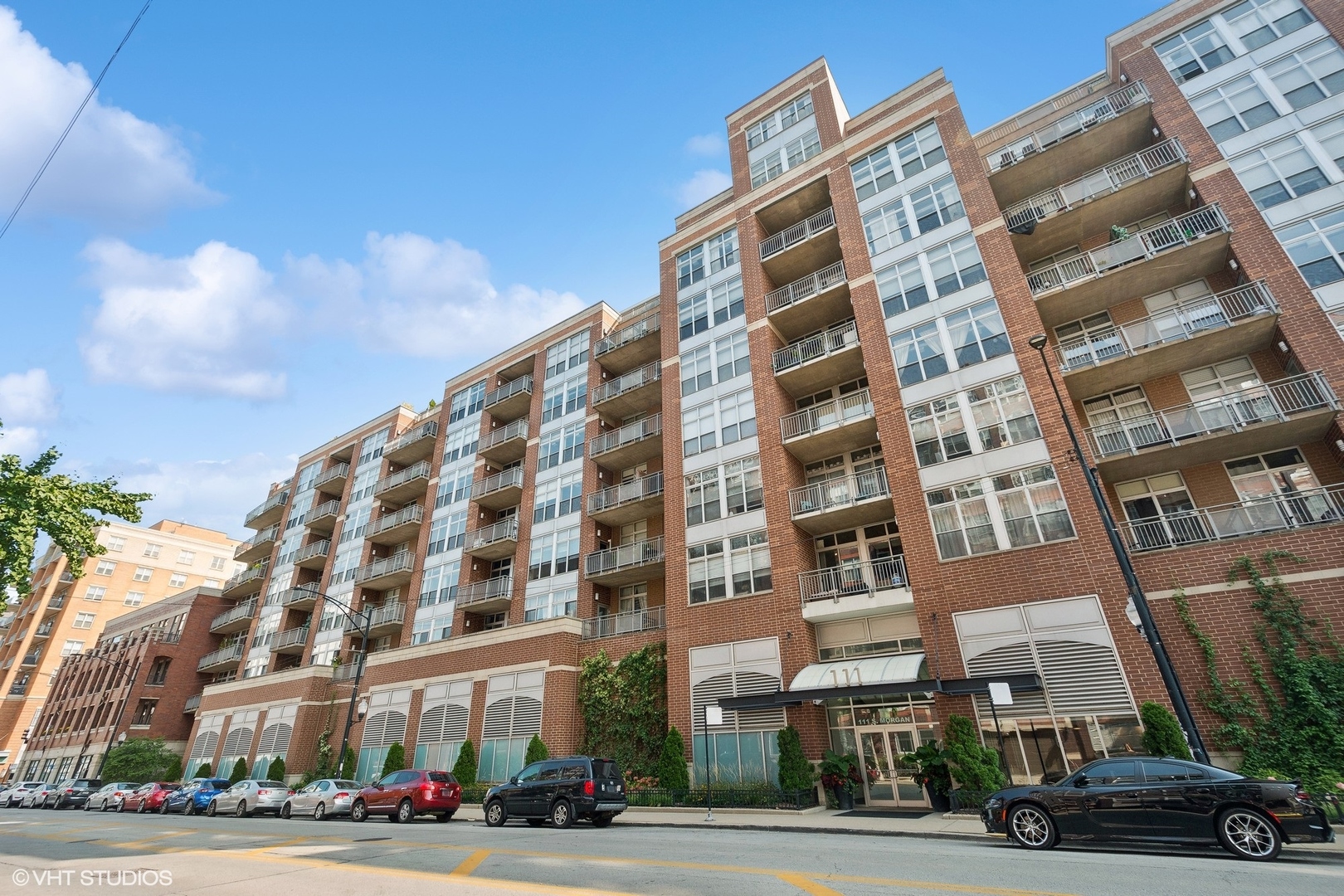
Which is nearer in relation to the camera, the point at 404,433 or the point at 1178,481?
the point at 1178,481

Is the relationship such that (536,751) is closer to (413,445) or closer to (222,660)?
(413,445)

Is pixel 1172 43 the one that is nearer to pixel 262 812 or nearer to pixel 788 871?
pixel 788 871

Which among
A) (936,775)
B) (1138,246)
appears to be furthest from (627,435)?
(1138,246)

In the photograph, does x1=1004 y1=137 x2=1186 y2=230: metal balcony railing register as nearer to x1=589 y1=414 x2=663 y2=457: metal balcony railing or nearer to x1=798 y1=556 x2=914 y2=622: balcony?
x1=798 y1=556 x2=914 y2=622: balcony

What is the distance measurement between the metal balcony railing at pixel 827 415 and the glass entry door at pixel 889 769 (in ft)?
34.5

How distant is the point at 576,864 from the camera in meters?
9.10

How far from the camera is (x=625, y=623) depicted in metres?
27.9

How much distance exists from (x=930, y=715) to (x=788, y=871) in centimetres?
1277

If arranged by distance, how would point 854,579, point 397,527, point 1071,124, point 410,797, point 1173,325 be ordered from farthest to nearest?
1. point 397,527
2. point 1071,124
3. point 854,579
4. point 1173,325
5. point 410,797

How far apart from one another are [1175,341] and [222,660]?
58799mm

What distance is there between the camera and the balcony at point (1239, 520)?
1636cm

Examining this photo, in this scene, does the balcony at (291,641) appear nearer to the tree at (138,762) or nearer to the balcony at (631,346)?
the tree at (138,762)

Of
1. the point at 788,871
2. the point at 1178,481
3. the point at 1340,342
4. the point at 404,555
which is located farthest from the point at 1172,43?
the point at 404,555

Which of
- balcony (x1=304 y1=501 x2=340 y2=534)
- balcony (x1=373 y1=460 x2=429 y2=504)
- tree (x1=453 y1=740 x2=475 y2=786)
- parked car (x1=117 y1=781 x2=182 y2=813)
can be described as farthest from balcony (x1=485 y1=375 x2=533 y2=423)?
parked car (x1=117 y1=781 x2=182 y2=813)
